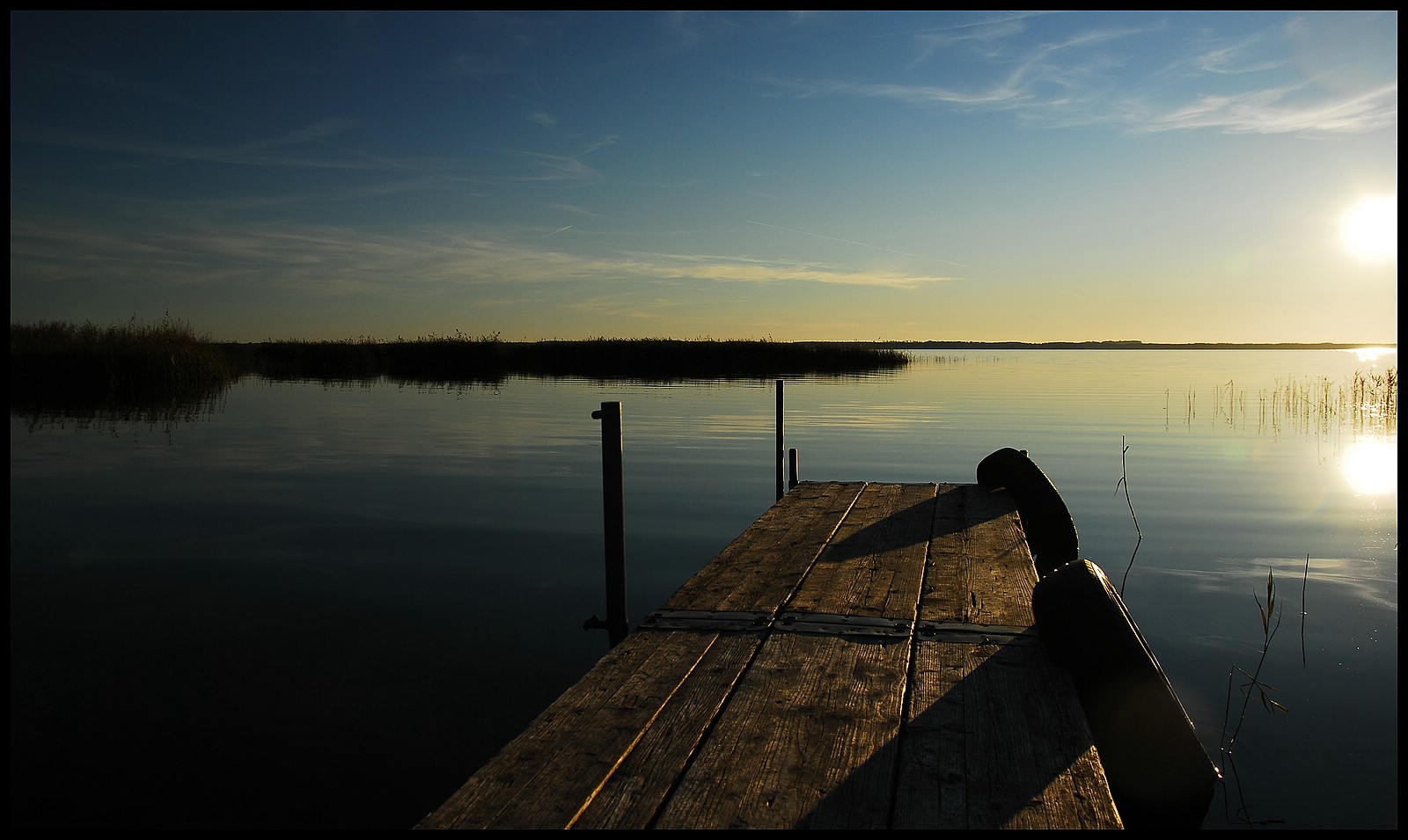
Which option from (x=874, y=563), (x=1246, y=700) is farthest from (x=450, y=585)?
(x=1246, y=700)

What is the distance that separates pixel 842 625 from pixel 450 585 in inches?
182

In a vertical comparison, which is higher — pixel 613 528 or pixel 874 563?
pixel 613 528

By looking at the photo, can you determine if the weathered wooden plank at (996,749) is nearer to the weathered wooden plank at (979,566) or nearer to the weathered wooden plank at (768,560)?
the weathered wooden plank at (979,566)

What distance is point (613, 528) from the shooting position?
22.2 feet

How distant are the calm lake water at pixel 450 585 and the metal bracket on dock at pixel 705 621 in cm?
128

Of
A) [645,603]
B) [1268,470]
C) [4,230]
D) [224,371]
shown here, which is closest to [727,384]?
[224,371]

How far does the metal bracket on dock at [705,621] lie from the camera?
4902 mm

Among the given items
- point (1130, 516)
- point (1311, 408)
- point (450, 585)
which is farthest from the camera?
point (1311, 408)

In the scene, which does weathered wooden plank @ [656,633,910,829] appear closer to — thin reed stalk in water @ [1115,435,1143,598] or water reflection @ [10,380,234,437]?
thin reed stalk in water @ [1115,435,1143,598]

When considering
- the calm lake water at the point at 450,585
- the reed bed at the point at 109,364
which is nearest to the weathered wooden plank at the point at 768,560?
the calm lake water at the point at 450,585

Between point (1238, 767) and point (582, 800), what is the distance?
13.7ft

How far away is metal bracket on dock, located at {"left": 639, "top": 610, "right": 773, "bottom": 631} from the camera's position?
4902 mm

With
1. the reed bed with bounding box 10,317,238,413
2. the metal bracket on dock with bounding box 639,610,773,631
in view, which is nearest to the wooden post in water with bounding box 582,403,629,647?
the metal bracket on dock with bounding box 639,610,773,631

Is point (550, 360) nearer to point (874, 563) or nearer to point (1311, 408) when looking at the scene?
point (1311, 408)
